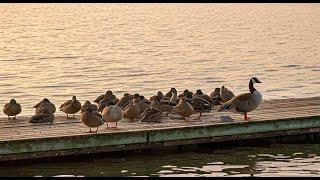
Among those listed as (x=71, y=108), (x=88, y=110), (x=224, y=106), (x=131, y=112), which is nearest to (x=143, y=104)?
(x=131, y=112)

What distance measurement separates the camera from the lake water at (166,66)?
2603cm

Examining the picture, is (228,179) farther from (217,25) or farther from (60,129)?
(217,25)

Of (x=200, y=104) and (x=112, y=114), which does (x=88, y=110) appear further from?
(x=200, y=104)

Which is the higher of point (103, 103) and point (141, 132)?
point (103, 103)

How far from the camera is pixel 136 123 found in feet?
91.4

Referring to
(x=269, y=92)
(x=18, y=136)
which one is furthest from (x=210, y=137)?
(x=269, y=92)

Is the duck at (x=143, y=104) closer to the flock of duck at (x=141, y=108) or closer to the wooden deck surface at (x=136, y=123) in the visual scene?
the flock of duck at (x=141, y=108)

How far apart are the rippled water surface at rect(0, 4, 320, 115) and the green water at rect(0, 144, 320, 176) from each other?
13703 mm

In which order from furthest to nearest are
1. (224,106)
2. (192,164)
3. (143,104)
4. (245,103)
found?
(143,104), (224,106), (245,103), (192,164)

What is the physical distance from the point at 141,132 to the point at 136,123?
175 centimetres

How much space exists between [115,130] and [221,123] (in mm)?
3046

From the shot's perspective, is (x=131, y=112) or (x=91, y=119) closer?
(x=91, y=119)

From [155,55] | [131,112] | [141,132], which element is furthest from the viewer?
[155,55]

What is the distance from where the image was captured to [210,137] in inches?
1066
